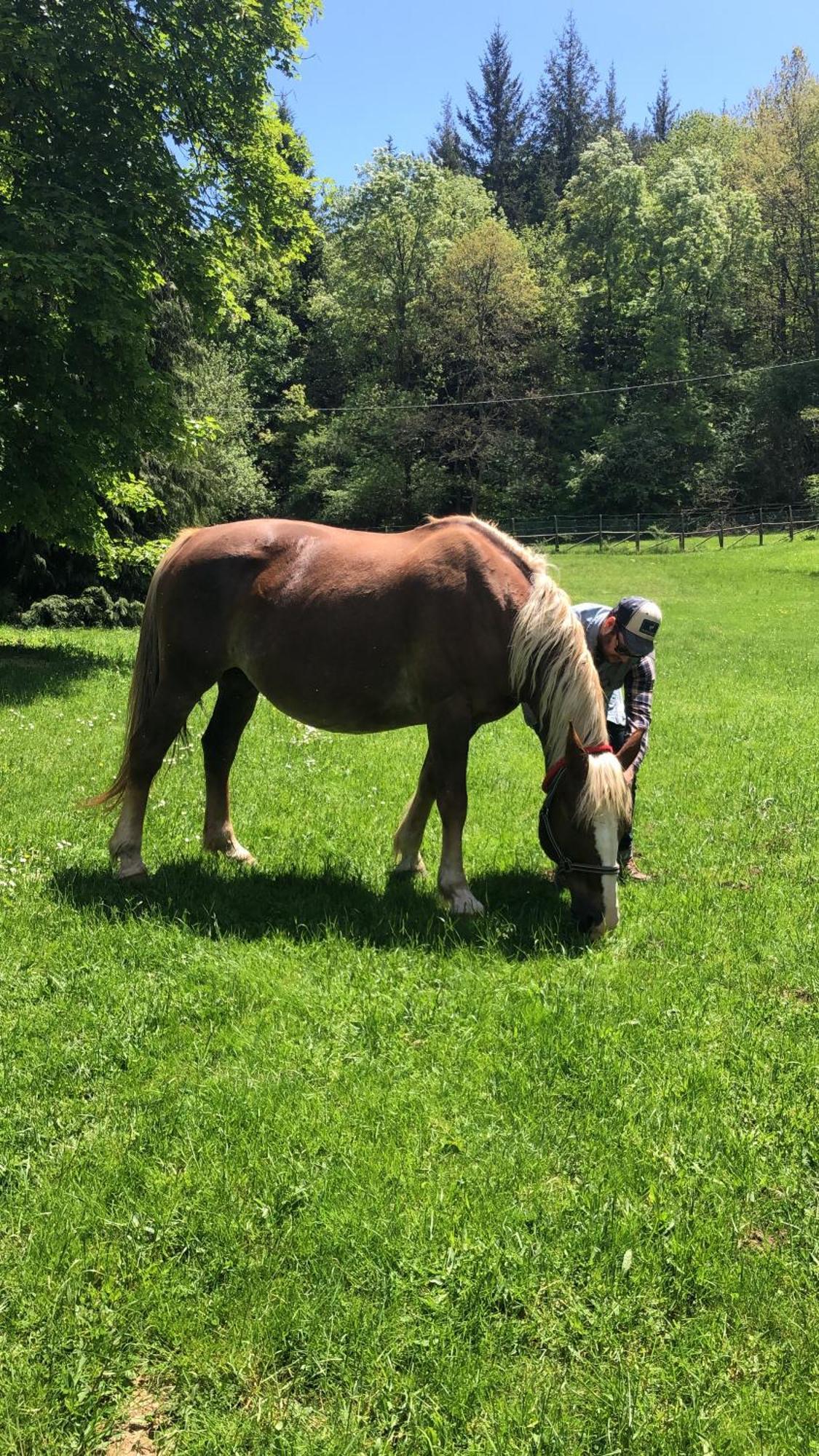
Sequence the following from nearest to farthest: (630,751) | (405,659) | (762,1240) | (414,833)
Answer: (762,1240) → (630,751) → (405,659) → (414,833)

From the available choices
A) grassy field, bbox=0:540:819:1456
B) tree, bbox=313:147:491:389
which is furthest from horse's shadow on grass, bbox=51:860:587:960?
tree, bbox=313:147:491:389

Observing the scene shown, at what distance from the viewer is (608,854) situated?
4555mm

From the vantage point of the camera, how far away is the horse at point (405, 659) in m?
4.77

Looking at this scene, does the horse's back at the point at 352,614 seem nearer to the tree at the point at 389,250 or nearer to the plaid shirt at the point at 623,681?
the plaid shirt at the point at 623,681

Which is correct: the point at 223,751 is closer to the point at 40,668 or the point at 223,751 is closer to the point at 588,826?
the point at 588,826

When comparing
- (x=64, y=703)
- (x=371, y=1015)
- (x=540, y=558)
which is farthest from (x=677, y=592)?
(x=371, y=1015)

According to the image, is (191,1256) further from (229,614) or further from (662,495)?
(662,495)

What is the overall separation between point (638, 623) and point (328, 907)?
2.73m

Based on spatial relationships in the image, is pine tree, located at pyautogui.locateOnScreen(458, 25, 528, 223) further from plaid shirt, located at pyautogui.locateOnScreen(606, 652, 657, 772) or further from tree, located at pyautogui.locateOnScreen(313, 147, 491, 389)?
plaid shirt, located at pyautogui.locateOnScreen(606, 652, 657, 772)

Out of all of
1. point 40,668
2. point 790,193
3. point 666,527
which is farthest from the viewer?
point 790,193

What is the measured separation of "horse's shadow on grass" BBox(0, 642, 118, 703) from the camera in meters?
11.5

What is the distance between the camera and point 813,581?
29.7 metres

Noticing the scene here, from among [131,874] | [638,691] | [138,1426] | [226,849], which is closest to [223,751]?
[226,849]

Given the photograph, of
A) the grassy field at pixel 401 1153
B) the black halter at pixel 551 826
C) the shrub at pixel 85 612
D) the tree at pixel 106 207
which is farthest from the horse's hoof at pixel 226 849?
the shrub at pixel 85 612
